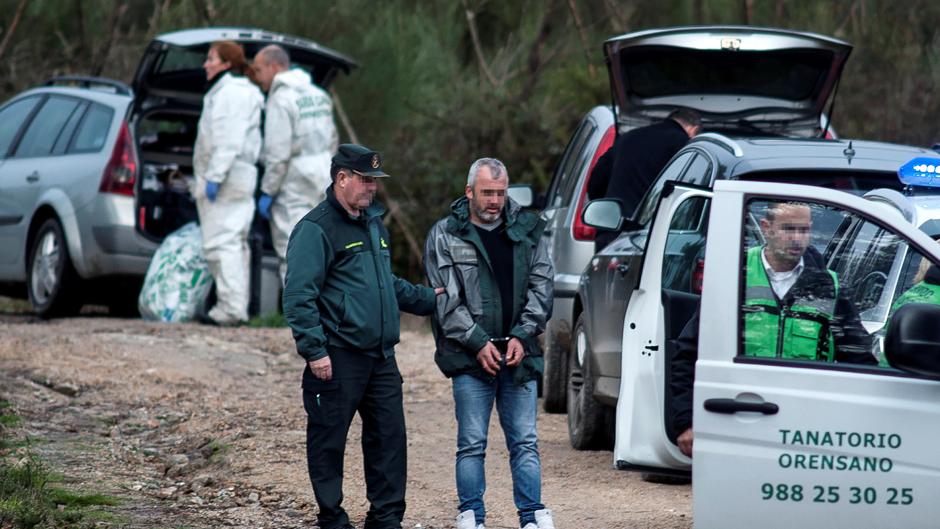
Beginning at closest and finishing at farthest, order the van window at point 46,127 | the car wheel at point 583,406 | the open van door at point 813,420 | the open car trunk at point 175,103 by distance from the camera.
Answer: the open van door at point 813,420 < the car wheel at point 583,406 < the open car trunk at point 175,103 < the van window at point 46,127

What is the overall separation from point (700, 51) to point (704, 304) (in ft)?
15.5

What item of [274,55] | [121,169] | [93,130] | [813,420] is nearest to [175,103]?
[93,130]

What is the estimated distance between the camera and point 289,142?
45.3ft

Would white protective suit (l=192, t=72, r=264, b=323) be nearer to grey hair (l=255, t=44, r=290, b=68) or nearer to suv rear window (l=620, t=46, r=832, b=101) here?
grey hair (l=255, t=44, r=290, b=68)

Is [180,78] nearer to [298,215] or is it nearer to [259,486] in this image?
[298,215]

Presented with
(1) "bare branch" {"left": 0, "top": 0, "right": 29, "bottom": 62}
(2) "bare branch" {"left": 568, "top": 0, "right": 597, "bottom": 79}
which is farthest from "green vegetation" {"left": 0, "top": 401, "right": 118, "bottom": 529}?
(2) "bare branch" {"left": 568, "top": 0, "right": 597, "bottom": 79}

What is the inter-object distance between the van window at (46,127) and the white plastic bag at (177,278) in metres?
1.40

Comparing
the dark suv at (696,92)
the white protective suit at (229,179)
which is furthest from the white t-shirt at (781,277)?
the white protective suit at (229,179)

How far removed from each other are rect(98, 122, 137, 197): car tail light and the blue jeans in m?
7.12

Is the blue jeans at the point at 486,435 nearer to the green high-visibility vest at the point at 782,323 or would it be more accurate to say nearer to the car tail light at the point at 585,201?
the green high-visibility vest at the point at 782,323

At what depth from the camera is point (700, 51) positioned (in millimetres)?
10062

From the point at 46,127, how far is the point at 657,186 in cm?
748

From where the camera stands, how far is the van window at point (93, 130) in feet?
45.0

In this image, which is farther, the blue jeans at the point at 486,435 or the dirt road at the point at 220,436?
the dirt road at the point at 220,436
